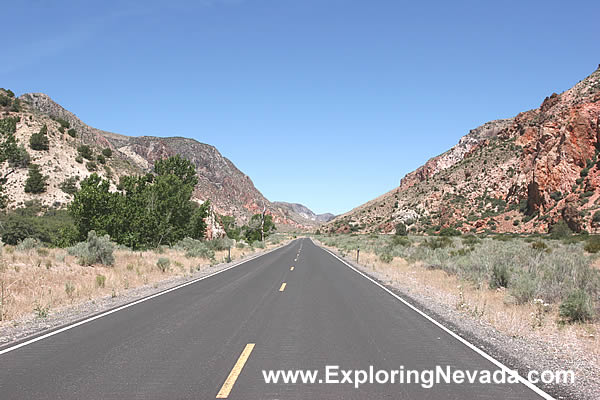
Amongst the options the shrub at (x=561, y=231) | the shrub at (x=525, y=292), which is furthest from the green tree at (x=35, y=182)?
the shrub at (x=561, y=231)

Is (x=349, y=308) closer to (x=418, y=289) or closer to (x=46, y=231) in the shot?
(x=418, y=289)

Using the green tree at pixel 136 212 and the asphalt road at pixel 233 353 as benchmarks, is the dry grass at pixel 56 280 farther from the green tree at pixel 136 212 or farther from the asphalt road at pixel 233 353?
the green tree at pixel 136 212

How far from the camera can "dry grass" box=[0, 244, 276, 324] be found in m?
10.6

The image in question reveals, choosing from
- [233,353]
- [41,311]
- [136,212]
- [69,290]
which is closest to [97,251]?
[69,290]

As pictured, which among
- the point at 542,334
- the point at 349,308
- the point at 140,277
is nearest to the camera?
the point at 542,334

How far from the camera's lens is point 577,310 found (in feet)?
29.5

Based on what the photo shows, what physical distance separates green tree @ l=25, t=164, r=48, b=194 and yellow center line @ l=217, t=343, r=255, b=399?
52307mm

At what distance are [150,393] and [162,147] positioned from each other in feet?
470

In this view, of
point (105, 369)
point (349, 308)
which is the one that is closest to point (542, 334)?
point (349, 308)

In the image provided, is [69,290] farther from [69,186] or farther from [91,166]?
[91,166]

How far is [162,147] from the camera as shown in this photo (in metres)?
138

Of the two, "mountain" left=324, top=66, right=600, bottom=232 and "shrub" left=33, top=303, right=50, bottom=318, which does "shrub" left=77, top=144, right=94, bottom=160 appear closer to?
"shrub" left=33, top=303, right=50, bottom=318

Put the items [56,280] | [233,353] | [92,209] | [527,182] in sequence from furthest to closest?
[527,182] → [92,209] → [56,280] → [233,353]

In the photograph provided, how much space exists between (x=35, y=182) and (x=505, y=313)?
5401 cm
